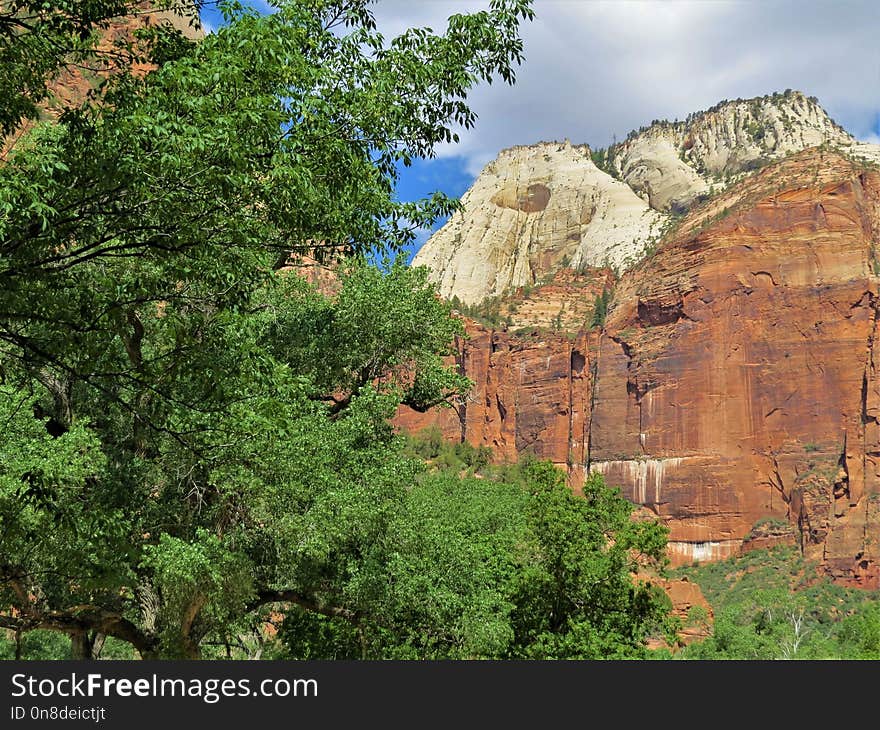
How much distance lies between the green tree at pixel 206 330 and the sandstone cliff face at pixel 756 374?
86.5 metres

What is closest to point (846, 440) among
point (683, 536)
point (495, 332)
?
point (683, 536)

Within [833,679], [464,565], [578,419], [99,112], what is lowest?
[833,679]

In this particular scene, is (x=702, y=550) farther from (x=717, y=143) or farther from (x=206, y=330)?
(x=717, y=143)

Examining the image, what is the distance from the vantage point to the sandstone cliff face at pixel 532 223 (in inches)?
7018

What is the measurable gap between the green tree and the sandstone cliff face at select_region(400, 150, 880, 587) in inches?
3405

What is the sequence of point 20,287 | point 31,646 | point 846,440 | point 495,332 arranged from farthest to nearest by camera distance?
point 495,332 < point 846,440 < point 31,646 < point 20,287

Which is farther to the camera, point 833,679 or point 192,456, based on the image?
point 192,456

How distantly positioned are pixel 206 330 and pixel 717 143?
639 feet

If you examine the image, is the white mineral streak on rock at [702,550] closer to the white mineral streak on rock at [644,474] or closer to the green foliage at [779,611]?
the green foliage at [779,611]

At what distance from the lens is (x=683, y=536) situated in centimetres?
10406

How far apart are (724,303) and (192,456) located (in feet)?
333

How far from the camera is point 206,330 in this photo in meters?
9.81

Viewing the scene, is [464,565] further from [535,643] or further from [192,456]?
[192,456]

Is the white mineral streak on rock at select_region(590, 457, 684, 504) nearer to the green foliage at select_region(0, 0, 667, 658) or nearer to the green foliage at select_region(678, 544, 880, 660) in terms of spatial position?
the green foliage at select_region(678, 544, 880, 660)
